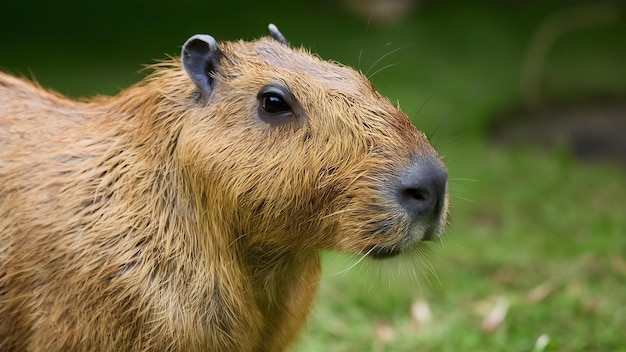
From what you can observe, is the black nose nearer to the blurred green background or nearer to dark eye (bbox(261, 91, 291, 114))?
the blurred green background

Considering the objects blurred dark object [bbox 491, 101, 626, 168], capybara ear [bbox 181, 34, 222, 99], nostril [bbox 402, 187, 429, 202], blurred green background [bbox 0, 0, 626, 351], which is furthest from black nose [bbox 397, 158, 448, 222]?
blurred dark object [bbox 491, 101, 626, 168]

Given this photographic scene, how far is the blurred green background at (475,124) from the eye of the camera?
21.8 feet

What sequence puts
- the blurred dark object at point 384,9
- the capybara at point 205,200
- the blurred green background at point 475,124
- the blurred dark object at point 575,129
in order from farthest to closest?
1. the blurred dark object at point 384,9
2. the blurred dark object at point 575,129
3. the blurred green background at point 475,124
4. the capybara at point 205,200

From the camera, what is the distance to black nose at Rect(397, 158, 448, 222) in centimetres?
359

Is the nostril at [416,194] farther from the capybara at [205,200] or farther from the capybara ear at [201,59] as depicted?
the capybara ear at [201,59]

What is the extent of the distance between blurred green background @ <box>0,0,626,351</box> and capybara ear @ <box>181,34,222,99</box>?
3.97 feet

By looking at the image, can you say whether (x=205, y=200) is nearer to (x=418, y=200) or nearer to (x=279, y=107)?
(x=279, y=107)

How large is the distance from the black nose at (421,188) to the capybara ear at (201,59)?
1.05 metres

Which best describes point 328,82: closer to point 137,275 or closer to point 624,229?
point 137,275

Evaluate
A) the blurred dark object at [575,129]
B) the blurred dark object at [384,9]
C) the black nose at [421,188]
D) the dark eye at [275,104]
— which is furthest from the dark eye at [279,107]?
the blurred dark object at [384,9]

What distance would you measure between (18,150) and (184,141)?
89cm

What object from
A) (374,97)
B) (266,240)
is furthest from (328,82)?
(266,240)

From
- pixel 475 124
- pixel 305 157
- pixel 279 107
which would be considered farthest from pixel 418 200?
pixel 475 124

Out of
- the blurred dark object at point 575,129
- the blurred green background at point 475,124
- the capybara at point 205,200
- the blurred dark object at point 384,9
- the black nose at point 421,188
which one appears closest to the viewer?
the black nose at point 421,188
